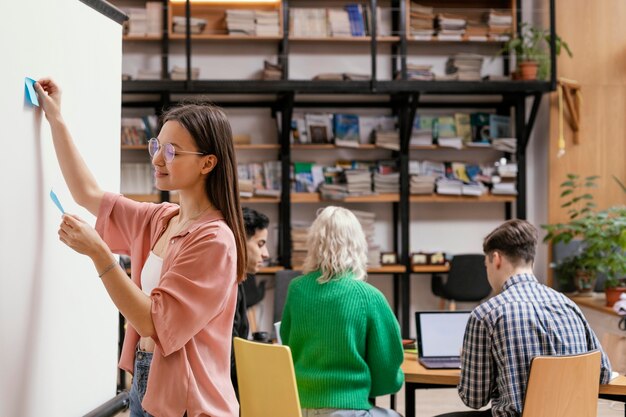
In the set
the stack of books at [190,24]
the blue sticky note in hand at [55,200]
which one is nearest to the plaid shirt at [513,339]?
the blue sticky note in hand at [55,200]

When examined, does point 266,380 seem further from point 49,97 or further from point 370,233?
point 370,233

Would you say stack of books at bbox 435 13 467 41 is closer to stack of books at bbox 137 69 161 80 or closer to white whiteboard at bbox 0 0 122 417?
stack of books at bbox 137 69 161 80

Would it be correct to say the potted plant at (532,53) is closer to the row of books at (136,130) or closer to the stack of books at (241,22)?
the stack of books at (241,22)

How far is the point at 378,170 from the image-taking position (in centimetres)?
795

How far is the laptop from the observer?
3.78m

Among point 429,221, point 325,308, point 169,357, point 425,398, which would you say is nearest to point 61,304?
point 169,357

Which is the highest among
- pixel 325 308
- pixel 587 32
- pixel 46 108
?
pixel 587 32

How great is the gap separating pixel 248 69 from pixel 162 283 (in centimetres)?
645

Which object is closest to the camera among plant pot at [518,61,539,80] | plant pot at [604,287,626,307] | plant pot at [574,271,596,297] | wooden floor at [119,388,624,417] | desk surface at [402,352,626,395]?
desk surface at [402,352,626,395]

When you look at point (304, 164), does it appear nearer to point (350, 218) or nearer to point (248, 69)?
point (248, 69)

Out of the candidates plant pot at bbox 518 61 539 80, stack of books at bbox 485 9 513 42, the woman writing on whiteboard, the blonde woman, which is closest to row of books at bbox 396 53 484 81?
stack of books at bbox 485 9 513 42

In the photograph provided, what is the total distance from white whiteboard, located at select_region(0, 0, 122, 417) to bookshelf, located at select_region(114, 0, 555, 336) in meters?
5.19

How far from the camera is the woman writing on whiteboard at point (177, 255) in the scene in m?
1.71

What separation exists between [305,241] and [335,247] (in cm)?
446
